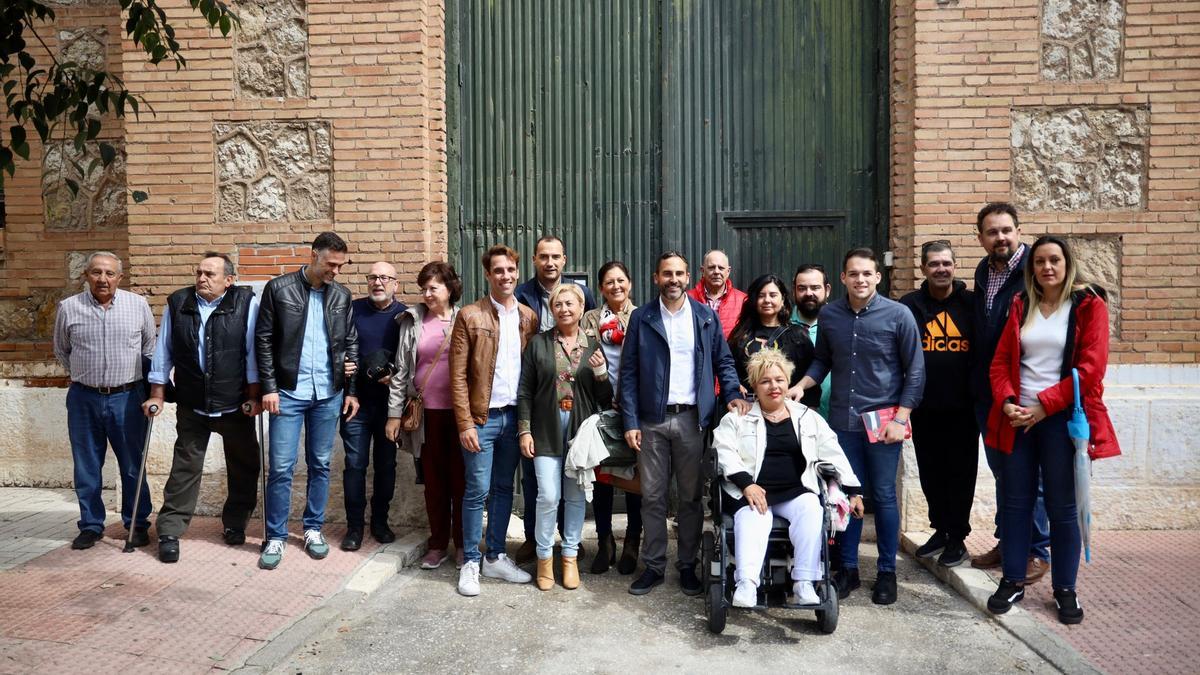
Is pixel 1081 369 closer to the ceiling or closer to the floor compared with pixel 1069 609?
closer to the ceiling

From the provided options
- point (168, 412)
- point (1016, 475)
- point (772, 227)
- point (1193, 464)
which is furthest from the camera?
point (772, 227)

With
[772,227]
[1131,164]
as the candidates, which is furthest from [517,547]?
[1131,164]

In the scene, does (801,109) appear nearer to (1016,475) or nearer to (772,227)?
(772,227)

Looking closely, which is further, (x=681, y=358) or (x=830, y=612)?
(x=681, y=358)

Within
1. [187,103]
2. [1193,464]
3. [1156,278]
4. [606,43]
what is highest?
[606,43]

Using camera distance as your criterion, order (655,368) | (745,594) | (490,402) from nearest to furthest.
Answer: (745,594)
(655,368)
(490,402)

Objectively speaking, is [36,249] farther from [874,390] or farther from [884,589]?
[884,589]

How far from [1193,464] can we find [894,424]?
2.86 meters

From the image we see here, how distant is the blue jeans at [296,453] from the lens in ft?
17.8

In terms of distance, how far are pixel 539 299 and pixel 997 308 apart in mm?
2771

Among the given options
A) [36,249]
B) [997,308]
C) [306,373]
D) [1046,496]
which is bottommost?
[1046,496]

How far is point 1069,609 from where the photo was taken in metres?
4.45

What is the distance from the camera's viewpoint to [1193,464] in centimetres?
603

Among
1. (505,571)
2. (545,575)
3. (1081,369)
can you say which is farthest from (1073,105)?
(505,571)
